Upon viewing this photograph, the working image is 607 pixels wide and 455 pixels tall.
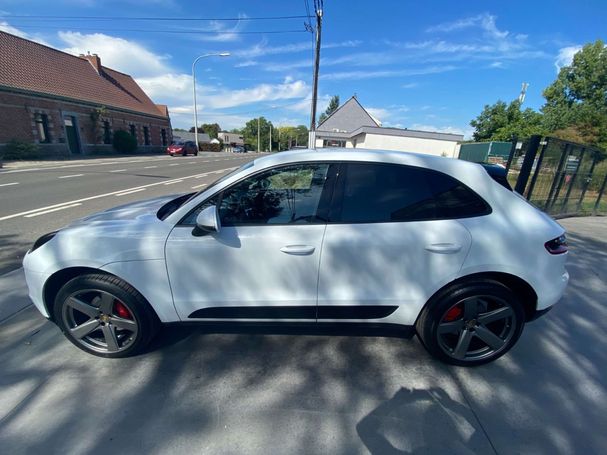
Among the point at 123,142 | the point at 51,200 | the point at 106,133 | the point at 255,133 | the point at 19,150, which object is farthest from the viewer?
the point at 255,133

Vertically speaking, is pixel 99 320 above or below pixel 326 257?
below

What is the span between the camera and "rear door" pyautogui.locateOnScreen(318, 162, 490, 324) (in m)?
2.05

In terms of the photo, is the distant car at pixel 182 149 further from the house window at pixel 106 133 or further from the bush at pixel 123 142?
the house window at pixel 106 133

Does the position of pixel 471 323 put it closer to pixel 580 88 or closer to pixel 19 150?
pixel 19 150

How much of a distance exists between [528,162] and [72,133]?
32.8m

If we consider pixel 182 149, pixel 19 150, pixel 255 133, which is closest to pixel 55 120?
pixel 19 150

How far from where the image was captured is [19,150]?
1989cm

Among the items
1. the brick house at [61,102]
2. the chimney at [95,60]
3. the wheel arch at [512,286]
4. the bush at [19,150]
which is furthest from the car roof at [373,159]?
the chimney at [95,60]

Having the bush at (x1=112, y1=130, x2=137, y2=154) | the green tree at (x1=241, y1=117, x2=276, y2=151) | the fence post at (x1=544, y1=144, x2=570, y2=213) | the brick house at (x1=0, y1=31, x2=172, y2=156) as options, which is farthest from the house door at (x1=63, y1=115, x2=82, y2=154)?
the green tree at (x1=241, y1=117, x2=276, y2=151)

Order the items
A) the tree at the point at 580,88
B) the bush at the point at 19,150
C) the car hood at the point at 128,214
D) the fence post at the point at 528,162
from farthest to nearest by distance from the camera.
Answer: the tree at the point at 580,88
the bush at the point at 19,150
the fence post at the point at 528,162
the car hood at the point at 128,214

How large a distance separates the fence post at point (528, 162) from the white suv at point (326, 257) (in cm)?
521

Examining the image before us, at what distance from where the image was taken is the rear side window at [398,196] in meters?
2.10

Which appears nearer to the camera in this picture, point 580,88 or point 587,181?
point 587,181

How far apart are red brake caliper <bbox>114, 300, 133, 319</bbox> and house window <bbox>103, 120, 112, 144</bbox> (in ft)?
112
